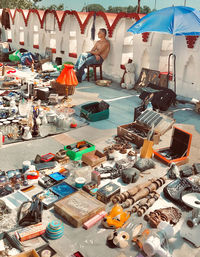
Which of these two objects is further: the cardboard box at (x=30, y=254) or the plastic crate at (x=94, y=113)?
the plastic crate at (x=94, y=113)

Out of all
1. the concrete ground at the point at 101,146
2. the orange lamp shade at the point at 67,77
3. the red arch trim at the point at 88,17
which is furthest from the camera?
the red arch trim at the point at 88,17

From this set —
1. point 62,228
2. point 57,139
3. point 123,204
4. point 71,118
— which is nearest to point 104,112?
point 71,118

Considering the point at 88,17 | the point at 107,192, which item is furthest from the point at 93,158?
the point at 88,17

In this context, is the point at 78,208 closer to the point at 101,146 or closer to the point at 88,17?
the point at 101,146

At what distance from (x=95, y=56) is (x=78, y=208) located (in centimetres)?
1003

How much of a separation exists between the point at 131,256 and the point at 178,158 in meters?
3.18

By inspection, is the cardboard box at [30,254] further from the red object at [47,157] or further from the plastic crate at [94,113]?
the plastic crate at [94,113]

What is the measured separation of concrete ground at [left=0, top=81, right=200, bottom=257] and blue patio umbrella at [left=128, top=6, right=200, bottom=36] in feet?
9.19

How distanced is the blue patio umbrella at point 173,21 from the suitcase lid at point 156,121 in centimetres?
275

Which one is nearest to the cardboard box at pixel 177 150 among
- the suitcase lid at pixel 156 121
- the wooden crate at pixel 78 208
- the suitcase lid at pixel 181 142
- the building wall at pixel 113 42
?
the suitcase lid at pixel 181 142

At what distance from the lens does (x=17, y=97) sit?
33.7ft

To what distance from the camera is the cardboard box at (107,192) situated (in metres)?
5.30

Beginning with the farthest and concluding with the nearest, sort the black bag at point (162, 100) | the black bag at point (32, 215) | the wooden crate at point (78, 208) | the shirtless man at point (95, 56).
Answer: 1. the shirtless man at point (95, 56)
2. the black bag at point (162, 100)
3. the wooden crate at point (78, 208)
4. the black bag at point (32, 215)

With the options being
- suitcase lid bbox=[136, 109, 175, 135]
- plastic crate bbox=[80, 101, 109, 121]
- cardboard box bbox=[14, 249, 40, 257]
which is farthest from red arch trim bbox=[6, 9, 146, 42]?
cardboard box bbox=[14, 249, 40, 257]
